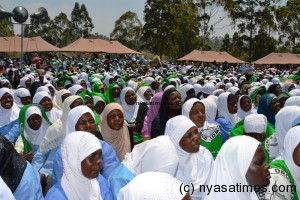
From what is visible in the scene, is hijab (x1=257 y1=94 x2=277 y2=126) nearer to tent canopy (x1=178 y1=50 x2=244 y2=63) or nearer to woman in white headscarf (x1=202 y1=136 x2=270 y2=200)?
woman in white headscarf (x1=202 y1=136 x2=270 y2=200)

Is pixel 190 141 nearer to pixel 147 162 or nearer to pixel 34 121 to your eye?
pixel 147 162

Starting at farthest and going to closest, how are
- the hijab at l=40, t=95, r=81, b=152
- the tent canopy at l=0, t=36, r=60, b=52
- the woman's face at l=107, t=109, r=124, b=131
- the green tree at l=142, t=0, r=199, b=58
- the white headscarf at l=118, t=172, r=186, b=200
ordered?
the green tree at l=142, t=0, r=199, b=58 → the tent canopy at l=0, t=36, r=60, b=52 → the woman's face at l=107, t=109, r=124, b=131 → the hijab at l=40, t=95, r=81, b=152 → the white headscarf at l=118, t=172, r=186, b=200

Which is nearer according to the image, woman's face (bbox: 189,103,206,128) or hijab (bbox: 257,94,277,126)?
woman's face (bbox: 189,103,206,128)

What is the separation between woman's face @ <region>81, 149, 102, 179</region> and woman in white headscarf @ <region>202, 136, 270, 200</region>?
77 centimetres

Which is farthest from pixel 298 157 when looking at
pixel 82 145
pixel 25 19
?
pixel 25 19

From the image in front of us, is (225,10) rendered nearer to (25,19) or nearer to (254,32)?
(254,32)

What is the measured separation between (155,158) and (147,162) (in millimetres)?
70

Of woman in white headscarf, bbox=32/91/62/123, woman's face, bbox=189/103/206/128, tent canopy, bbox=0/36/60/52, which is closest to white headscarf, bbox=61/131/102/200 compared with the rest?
woman's face, bbox=189/103/206/128

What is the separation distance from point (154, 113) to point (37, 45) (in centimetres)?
2705

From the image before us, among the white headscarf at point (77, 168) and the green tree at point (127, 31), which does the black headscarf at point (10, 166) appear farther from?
the green tree at point (127, 31)

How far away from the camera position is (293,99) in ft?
18.8

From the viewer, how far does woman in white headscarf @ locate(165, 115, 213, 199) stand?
3.51 metres

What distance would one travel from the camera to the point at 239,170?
2.52m

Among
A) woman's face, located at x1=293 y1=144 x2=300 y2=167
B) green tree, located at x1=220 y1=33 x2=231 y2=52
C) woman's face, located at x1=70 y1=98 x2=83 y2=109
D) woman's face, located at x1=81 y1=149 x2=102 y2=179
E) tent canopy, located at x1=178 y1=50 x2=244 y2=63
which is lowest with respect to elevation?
woman's face, located at x1=81 y1=149 x2=102 y2=179
